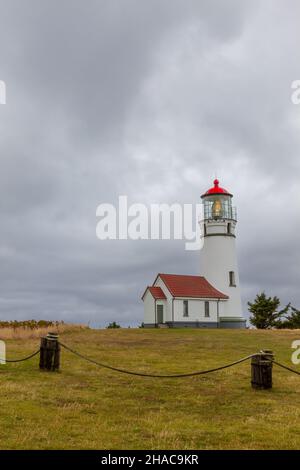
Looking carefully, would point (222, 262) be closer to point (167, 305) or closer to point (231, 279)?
point (231, 279)

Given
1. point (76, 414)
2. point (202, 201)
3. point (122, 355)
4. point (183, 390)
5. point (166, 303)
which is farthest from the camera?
point (202, 201)

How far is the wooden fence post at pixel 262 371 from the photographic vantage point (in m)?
12.2

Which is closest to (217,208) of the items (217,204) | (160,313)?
(217,204)

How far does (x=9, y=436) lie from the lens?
762 centimetres

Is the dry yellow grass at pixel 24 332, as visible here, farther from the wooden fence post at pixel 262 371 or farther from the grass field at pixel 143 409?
the wooden fence post at pixel 262 371

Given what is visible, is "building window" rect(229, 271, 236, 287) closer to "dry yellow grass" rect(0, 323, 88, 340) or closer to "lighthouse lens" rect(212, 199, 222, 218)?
"lighthouse lens" rect(212, 199, 222, 218)

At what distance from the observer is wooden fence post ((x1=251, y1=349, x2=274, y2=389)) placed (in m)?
12.2

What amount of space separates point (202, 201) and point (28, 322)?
20956 millimetres

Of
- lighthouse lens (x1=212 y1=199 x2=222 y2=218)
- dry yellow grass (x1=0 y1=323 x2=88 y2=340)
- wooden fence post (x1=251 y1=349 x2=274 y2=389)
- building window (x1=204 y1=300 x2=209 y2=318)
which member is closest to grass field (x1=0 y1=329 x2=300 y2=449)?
wooden fence post (x1=251 y1=349 x2=274 y2=389)

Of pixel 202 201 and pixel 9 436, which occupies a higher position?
pixel 202 201

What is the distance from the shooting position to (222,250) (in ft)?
147

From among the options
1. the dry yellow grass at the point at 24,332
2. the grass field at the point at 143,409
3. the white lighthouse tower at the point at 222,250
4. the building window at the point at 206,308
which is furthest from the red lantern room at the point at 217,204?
the grass field at the point at 143,409
